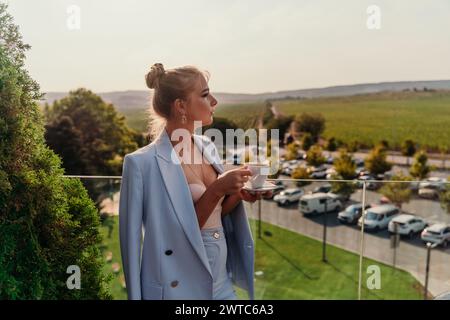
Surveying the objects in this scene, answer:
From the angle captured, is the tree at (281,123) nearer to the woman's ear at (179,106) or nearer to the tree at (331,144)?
the tree at (331,144)

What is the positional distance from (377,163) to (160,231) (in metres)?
29.4

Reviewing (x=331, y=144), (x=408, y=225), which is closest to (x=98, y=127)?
(x=331, y=144)

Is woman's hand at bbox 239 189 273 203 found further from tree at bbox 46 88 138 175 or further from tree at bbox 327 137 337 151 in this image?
tree at bbox 327 137 337 151

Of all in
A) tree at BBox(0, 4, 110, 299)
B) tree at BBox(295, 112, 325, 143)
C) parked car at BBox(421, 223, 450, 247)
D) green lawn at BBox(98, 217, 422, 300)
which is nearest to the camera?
tree at BBox(0, 4, 110, 299)

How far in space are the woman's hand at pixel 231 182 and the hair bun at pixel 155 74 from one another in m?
0.35

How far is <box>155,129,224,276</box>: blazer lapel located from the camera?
5.02 ft

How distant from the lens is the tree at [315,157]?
30172mm

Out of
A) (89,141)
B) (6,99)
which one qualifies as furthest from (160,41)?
(6,99)

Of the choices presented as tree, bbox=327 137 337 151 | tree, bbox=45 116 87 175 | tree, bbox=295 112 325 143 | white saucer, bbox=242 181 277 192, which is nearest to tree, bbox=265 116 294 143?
tree, bbox=295 112 325 143

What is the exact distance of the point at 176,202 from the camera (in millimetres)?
1533

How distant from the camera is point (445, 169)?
29.8 metres

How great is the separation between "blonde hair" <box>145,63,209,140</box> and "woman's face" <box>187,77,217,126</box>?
0.05 ft

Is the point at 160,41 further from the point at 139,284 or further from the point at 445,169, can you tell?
the point at 139,284

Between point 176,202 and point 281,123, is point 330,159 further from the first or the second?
point 176,202
